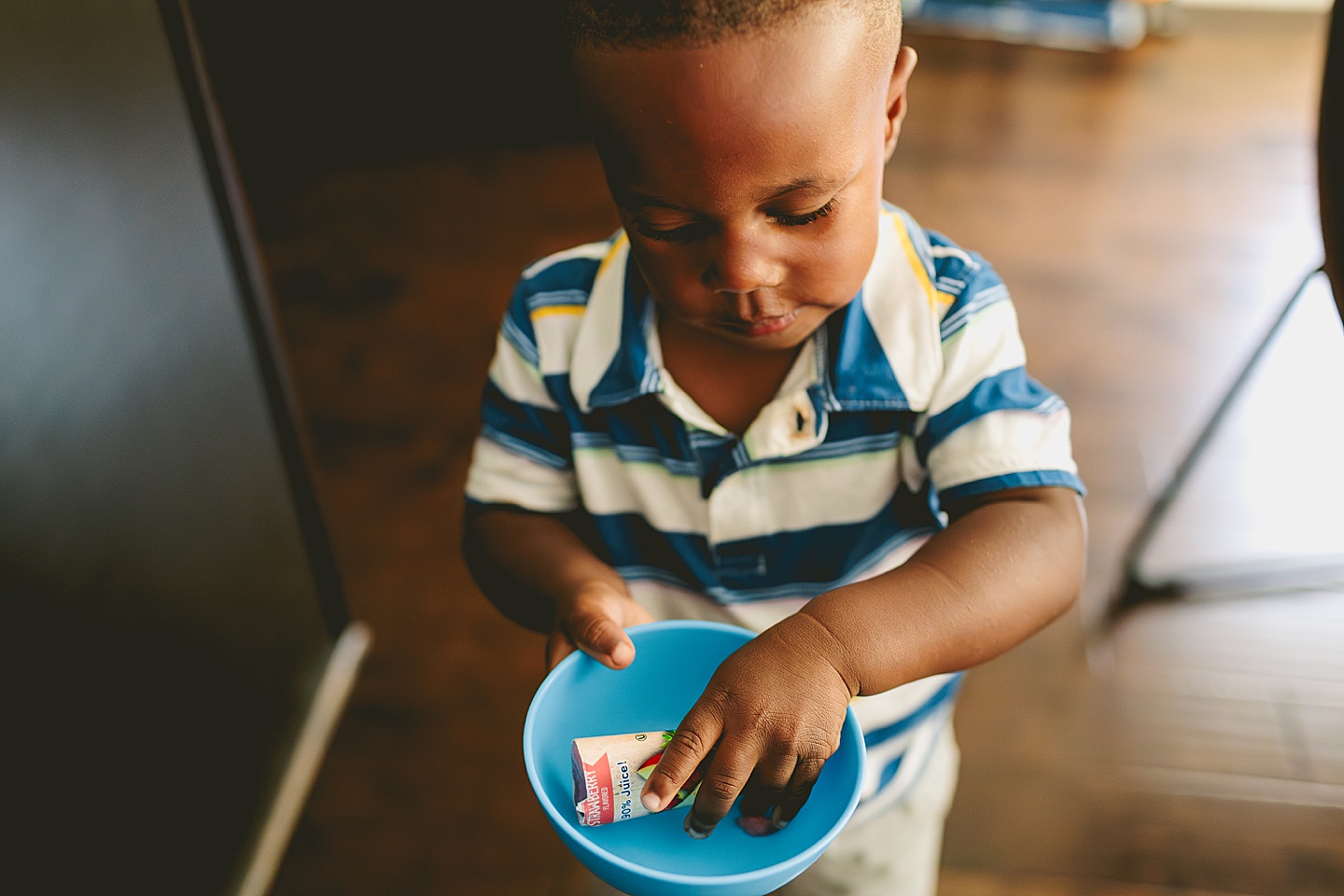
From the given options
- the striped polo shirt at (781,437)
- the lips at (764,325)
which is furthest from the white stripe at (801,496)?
the lips at (764,325)

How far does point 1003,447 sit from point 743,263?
0.65ft

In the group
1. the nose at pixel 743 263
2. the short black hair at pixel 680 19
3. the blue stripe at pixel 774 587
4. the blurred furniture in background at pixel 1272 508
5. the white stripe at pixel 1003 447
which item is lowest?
the blurred furniture in background at pixel 1272 508

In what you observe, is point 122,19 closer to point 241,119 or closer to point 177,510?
point 177,510

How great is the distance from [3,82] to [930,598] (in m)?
0.70

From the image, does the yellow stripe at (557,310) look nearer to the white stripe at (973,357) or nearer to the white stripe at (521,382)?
the white stripe at (521,382)

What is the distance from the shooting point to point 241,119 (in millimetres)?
2600

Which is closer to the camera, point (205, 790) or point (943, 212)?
point (205, 790)

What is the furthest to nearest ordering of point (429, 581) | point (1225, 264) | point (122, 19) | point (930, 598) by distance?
point (1225, 264) → point (429, 581) → point (122, 19) → point (930, 598)

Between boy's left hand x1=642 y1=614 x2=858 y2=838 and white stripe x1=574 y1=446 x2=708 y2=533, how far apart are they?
183 mm

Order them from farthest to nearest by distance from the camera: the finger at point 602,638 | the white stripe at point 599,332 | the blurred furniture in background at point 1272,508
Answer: the blurred furniture in background at point 1272,508 → the white stripe at point 599,332 → the finger at point 602,638

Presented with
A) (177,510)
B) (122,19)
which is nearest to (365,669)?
(177,510)

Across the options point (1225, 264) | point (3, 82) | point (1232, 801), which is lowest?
point (1232, 801)

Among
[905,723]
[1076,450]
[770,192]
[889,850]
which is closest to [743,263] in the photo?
[770,192]

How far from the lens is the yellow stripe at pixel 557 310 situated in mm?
705
